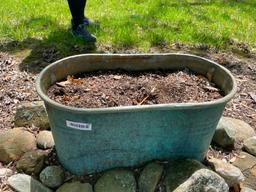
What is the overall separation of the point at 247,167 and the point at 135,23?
2.71 metres

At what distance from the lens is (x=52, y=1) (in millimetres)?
6141

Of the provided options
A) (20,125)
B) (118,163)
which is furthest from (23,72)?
(118,163)

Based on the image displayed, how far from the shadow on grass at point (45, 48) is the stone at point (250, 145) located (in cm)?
199

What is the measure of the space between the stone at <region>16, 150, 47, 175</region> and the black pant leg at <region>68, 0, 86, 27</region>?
214 centimetres

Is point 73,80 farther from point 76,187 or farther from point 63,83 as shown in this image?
point 76,187

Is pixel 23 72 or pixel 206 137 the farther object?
pixel 23 72

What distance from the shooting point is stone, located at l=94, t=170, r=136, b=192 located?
2934 millimetres

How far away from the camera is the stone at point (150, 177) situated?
2930 millimetres

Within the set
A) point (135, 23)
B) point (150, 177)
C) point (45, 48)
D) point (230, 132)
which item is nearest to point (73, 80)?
point (150, 177)

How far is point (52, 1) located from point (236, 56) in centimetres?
268

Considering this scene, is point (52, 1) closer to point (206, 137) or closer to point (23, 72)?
point (23, 72)

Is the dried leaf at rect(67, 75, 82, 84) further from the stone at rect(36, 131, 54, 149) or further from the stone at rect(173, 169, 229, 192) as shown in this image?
the stone at rect(173, 169, 229, 192)

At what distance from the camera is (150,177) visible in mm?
2945

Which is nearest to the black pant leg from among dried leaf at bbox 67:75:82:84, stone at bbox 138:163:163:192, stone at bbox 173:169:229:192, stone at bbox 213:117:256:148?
dried leaf at bbox 67:75:82:84
